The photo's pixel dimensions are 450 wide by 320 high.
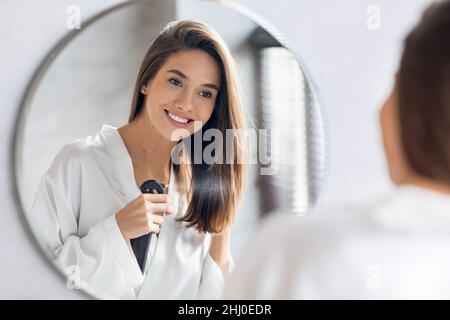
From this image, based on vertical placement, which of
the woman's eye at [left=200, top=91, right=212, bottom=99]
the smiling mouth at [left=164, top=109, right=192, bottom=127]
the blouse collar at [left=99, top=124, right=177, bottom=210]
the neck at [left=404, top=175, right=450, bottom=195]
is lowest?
the neck at [left=404, top=175, right=450, bottom=195]

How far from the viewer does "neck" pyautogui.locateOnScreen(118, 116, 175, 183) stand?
1.28m

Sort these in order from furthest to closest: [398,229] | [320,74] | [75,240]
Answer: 1. [320,74]
2. [75,240]
3. [398,229]

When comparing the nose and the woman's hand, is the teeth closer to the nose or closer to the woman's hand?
the nose

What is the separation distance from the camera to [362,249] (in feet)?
1.91

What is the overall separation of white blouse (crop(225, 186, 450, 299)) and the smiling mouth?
70 centimetres

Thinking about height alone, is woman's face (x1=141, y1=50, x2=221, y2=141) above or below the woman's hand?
above

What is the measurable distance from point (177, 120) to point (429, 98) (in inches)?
29.1

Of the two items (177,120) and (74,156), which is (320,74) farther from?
(74,156)

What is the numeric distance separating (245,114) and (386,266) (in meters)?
0.76

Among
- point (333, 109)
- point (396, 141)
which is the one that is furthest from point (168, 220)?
point (396, 141)

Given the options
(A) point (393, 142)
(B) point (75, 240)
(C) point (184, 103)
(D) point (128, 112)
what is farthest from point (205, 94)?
(A) point (393, 142)

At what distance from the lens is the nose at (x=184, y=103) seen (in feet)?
4.22

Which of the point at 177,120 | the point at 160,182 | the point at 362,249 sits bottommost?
the point at 362,249

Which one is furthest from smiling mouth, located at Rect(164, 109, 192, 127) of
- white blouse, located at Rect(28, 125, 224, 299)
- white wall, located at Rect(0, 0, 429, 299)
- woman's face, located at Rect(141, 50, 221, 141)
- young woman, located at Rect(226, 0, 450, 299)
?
young woman, located at Rect(226, 0, 450, 299)
